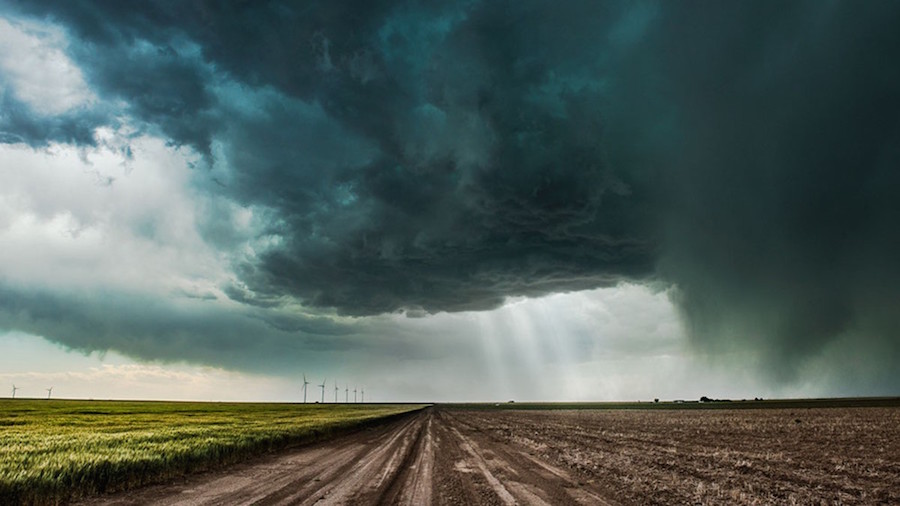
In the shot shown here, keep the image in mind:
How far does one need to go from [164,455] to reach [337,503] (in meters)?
10.1

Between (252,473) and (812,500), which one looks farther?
(252,473)

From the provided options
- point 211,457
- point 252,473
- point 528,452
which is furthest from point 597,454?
point 211,457

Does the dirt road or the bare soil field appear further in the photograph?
the bare soil field

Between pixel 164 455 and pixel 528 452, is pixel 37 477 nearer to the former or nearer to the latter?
pixel 164 455

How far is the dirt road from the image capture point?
500 inches

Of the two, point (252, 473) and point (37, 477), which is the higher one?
point (37, 477)

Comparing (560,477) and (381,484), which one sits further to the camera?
(560,477)

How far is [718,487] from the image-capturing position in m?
14.3

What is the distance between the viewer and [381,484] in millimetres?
14891

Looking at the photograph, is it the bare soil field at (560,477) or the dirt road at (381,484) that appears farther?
the bare soil field at (560,477)

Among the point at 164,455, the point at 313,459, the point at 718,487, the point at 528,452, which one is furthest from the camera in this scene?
the point at 528,452

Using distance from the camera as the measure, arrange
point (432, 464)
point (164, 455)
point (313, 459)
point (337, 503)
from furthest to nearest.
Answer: point (313, 459)
point (432, 464)
point (164, 455)
point (337, 503)

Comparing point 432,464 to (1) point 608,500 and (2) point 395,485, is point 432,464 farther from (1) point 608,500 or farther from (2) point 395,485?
(1) point 608,500

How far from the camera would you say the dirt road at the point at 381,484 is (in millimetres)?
12695
